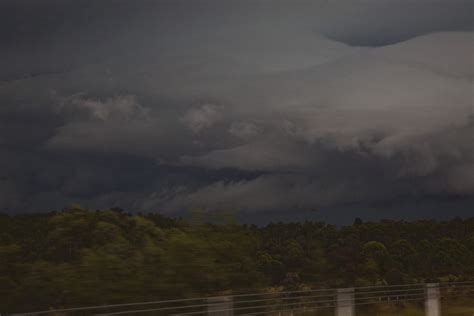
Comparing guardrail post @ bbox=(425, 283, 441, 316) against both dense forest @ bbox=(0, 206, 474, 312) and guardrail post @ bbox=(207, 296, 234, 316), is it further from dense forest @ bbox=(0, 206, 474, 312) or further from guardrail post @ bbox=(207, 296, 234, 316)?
guardrail post @ bbox=(207, 296, 234, 316)

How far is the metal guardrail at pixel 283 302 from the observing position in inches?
628

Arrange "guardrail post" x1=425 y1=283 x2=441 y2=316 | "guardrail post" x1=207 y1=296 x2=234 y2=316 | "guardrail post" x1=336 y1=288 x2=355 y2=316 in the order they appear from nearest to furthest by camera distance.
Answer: "guardrail post" x1=207 y1=296 x2=234 y2=316 < "guardrail post" x1=336 y1=288 x2=355 y2=316 < "guardrail post" x1=425 y1=283 x2=441 y2=316

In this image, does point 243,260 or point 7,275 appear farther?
point 243,260

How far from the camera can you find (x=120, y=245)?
16.8 metres

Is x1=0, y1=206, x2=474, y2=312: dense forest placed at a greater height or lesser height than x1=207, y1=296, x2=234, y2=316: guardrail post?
greater

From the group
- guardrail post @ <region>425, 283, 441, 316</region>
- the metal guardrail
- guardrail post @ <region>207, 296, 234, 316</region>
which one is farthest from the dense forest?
guardrail post @ <region>425, 283, 441, 316</region>

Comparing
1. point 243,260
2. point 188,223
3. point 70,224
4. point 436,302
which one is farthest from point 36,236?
point 436,302

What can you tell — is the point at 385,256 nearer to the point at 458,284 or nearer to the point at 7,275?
the point at 458,284

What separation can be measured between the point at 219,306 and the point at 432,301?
8.16 meters

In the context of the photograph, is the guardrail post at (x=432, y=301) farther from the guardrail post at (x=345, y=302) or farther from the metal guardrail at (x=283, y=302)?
the guardrail post at (x=345, y=302)

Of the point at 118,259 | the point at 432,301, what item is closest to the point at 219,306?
the point at 118,259

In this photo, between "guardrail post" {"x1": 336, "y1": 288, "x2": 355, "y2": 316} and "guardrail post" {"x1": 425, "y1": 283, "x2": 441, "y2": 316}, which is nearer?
"guardrail post" {"x1": 336, "y1": 288, "x2": 355, "y2": 316}

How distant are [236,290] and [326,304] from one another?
224 centimetres

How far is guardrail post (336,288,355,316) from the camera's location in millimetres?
19370
